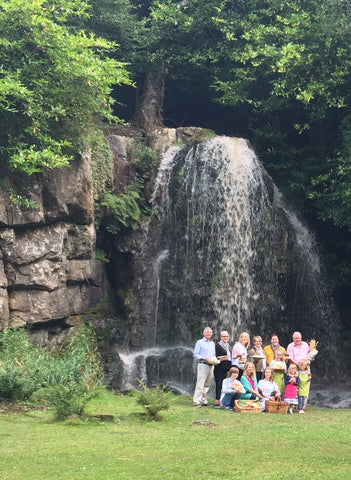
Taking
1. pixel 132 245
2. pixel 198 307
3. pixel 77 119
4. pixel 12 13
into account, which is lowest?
pixel 198 307

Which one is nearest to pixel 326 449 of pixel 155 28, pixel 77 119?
pixel 77 119

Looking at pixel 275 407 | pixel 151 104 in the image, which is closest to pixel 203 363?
pixel 275 407

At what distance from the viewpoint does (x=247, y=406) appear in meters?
10.7

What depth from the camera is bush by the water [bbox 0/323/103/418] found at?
9.16m

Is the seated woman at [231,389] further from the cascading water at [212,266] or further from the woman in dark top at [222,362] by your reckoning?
the cascading water at [212,266]

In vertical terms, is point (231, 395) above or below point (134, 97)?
below

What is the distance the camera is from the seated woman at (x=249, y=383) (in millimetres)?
10828

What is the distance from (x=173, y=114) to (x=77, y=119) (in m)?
8.58

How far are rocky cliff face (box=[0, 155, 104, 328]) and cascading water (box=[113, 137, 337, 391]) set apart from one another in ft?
5.39

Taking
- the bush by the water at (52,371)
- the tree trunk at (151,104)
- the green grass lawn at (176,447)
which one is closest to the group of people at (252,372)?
the green grass lawn at (176,447)

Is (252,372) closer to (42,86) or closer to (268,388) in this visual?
(268,388)

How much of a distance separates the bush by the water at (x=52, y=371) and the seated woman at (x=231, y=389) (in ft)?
7.57

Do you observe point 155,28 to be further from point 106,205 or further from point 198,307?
point 198,307

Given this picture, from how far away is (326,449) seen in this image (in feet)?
23.5
